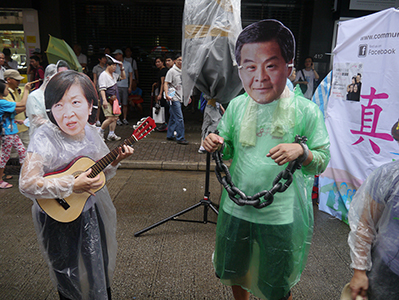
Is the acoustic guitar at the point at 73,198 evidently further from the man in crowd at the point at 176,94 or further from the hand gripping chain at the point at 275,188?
the man in crowd at the point at 176,94

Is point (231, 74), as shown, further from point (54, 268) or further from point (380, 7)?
point (380, 7)

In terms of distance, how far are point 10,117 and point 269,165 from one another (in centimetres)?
417

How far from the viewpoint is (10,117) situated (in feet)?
14.9

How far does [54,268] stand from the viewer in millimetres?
1910

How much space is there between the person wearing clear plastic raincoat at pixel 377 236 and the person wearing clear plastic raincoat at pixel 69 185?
1.31m

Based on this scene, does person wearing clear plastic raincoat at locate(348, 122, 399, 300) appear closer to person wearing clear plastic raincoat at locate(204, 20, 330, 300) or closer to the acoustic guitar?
person wearing clear plastic raincoat at locate(204, 20, 330, 300)

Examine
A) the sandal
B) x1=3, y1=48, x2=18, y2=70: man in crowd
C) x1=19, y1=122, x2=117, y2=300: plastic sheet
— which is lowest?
the sandal

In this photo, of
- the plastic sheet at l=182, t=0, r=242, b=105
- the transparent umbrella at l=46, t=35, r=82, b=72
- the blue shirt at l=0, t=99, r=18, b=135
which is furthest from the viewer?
the blue shirt at l=0, t=99, r=18, b=135

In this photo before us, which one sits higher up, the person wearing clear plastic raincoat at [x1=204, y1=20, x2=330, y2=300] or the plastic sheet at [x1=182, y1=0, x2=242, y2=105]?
the plastic sheet at [x1=182, y1=0, x2=242, y2=105]

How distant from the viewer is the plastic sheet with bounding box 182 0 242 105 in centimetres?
305

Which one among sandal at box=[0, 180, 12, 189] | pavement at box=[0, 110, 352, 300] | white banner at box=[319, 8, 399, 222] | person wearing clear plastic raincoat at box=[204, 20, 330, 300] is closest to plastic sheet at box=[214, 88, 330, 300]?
person wearing clear plastic raincoat at box=[204, 20, 330, 300]

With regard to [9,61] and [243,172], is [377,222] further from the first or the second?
Result: [9,61]

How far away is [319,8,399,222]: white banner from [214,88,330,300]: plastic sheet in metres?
1.88

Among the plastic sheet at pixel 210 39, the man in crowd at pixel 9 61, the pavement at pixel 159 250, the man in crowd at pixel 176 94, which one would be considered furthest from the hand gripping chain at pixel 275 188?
the man in crowd at pixel 9 61
